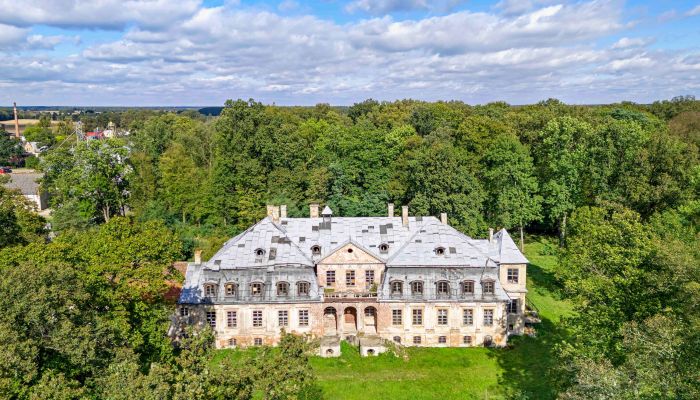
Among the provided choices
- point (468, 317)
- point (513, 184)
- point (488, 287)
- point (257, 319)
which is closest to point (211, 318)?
point (257, 319)

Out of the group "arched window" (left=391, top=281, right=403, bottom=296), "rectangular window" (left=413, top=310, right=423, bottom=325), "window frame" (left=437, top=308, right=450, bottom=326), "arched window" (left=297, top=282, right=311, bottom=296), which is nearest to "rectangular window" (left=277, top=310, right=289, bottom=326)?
"arched window" (left=297, top=282, right=311, bottom=296)

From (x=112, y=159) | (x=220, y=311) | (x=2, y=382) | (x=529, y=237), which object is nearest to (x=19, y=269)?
(x=2, y=382)

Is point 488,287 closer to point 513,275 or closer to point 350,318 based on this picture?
point 513,275

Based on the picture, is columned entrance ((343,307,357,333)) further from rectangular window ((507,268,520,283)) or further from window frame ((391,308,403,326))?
rectangular window ((507,268,520,283))

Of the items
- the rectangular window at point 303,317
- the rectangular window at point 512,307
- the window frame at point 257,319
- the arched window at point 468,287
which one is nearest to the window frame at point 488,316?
the arched window at point 468,287

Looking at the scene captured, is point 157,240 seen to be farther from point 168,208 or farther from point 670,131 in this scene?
point 670,131

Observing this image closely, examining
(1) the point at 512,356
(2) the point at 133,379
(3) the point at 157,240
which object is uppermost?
(3) the point at 157,240
